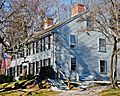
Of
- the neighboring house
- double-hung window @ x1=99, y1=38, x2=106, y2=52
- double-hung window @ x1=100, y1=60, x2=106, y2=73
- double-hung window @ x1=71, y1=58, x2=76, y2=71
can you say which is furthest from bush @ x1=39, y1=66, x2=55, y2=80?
double-hung window @ x1=99, y1=38, x2=106, y2=52

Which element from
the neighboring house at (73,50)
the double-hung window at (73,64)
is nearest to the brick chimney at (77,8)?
the neighboring house at (73,50)

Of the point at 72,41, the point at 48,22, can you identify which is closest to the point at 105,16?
the point at 72,41

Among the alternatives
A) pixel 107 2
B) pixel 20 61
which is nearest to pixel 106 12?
pixel 107 2

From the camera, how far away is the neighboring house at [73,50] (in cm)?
3678

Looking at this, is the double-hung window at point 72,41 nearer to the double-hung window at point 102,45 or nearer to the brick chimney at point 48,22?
the double-hung window at point 102,45

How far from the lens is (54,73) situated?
35.5 m

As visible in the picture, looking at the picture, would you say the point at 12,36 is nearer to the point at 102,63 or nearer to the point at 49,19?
the point at 49,19

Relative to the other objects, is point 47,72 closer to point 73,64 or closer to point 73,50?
point 73,64

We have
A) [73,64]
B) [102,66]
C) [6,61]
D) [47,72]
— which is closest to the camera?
[47,72]

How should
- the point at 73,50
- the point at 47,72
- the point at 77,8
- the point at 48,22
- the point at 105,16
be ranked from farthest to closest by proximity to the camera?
the point at 48,22 < the point at 77,8 < the point at 73,50 < the point at 47,72 < the point at 105,16

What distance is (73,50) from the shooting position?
124 feet

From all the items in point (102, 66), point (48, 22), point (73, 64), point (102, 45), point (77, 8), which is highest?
point (77, 8)

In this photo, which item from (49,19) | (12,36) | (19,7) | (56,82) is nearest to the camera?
(56,82)

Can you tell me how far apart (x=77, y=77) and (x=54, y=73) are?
2.95 m
